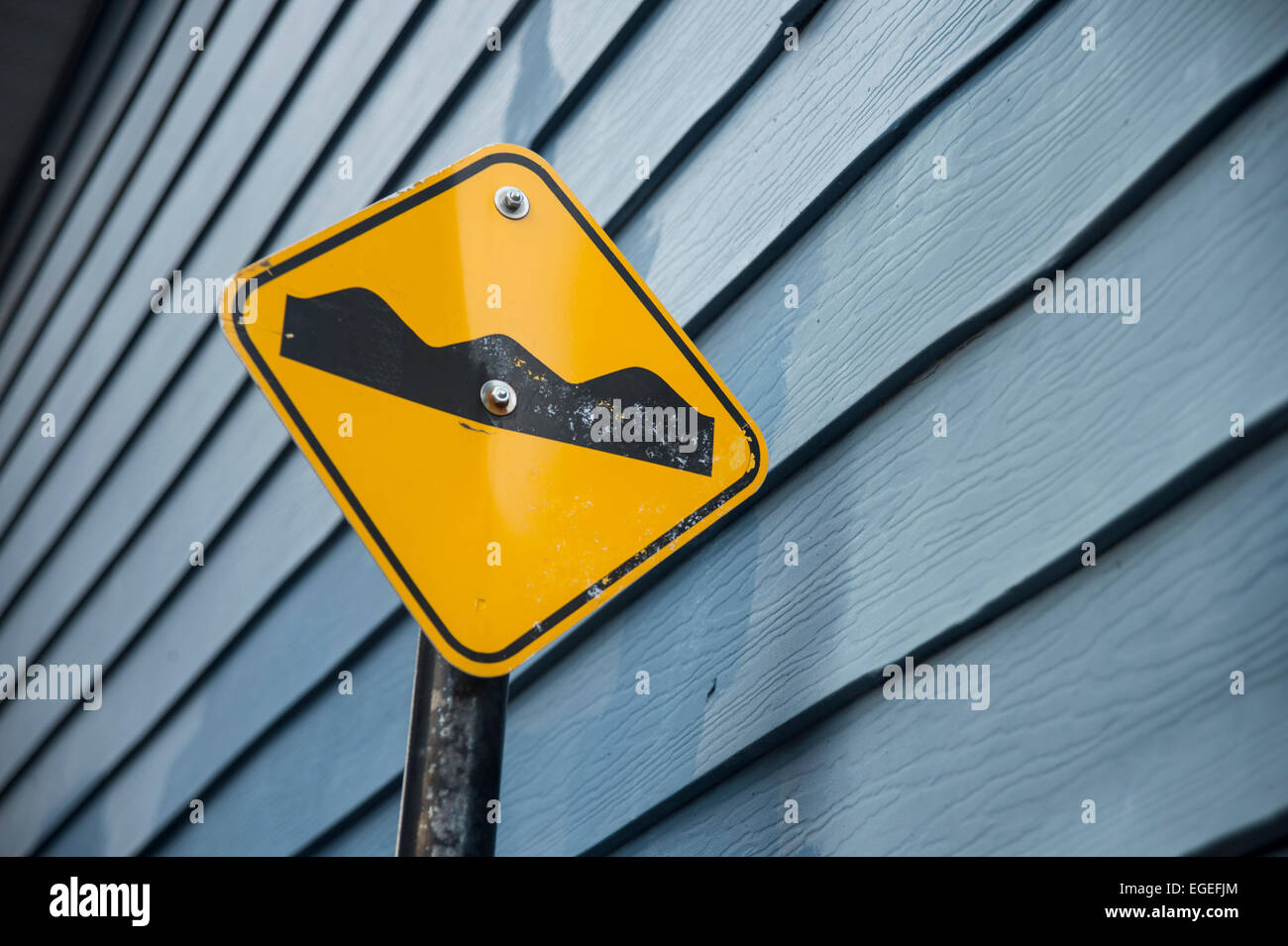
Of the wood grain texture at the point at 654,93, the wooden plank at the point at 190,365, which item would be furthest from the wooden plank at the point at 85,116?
the wood grain texture at the point at 654,93

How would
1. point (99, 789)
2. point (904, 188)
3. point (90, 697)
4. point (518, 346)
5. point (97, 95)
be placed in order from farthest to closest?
point (97, 95), point (90, 697), point (99, 789), point (904, 188), point (518, 346)

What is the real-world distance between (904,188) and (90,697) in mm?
3238

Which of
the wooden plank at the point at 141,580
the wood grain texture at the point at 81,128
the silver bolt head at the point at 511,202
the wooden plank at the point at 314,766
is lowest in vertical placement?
the wooden plank at the point at 314,766

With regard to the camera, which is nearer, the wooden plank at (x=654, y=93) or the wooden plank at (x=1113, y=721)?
the wooden plank at (x=1113, y=721)

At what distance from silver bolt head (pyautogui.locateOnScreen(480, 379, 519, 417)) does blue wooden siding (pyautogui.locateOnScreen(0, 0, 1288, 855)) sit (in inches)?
20.1

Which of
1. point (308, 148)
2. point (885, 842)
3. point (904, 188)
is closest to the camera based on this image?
point (885, 842)

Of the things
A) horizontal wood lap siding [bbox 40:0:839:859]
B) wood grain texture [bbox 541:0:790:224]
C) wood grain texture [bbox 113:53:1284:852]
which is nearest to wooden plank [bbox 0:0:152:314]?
horizontal wood lap siding [bbox 40:0:839:859]

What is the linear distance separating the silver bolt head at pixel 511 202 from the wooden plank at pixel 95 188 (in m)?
2.72

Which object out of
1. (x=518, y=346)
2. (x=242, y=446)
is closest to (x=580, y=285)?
(x=518, y=346)

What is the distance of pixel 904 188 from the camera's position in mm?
1538

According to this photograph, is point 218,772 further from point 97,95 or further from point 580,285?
point 97,95

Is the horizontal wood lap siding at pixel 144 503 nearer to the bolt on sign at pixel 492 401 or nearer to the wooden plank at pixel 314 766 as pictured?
the wooden plank at pixel 314 766

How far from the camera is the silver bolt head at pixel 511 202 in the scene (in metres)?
1.29

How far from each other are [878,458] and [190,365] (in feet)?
8.65
